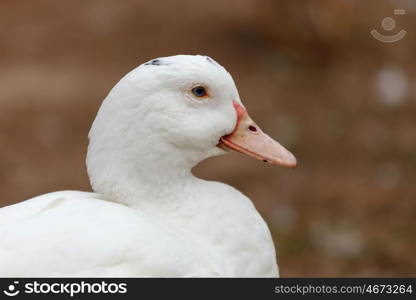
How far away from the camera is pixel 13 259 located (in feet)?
7.34

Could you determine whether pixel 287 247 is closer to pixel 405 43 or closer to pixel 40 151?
pixel 40 151

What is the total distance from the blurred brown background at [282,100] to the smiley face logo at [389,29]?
41mm

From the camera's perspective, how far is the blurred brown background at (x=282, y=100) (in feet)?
16.6

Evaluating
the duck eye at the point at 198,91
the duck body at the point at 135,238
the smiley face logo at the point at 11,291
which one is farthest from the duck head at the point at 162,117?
the smiley face logo at the point at 11,291

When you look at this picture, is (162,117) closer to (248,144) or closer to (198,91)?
(198,91)

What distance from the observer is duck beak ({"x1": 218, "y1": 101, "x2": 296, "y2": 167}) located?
2570 millimetres

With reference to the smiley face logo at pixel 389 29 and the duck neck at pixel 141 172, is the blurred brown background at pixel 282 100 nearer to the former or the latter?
the smiley face logo at pixel 389 29

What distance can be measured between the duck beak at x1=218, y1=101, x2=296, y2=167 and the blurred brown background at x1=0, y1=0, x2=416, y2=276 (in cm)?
215

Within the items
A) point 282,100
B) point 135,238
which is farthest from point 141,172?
point 282,100

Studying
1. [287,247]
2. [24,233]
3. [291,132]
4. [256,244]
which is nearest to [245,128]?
[256,244]

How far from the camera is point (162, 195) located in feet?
8.32

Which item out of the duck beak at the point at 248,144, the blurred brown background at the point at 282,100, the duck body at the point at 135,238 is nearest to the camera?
the duck body at the point at 135,238

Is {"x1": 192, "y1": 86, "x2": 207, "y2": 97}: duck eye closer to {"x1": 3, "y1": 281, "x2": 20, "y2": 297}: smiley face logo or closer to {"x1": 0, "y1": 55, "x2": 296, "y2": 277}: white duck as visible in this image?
{"x1": 0, "y1": 55, "x2": 296, "y2": 277}: white duck

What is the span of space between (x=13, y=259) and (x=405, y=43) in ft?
16.7
